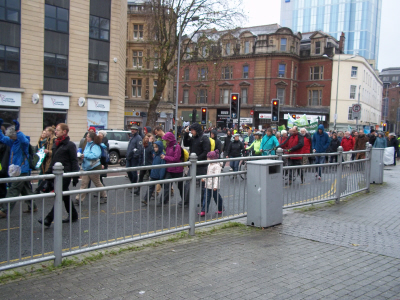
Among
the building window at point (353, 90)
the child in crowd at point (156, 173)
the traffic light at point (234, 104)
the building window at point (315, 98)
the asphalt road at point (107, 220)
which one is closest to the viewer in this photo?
the asphalt road at point (107, 220)

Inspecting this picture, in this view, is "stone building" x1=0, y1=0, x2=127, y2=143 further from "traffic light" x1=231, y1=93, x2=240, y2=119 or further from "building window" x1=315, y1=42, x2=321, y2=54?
"building window" x1=315, y1=42, x2=321, y2=54

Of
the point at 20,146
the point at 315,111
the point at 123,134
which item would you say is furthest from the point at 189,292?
the point at 315,111

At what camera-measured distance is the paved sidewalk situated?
4148mm

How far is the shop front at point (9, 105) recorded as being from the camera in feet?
78.0

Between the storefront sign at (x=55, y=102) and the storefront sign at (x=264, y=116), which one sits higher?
the storefront sign at (x=264, y=116)

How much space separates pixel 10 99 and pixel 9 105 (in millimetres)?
386

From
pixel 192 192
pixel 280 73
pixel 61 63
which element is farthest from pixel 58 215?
pixel 280 73

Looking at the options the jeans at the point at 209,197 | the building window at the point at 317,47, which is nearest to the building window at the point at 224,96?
the building window at the point at 317,47

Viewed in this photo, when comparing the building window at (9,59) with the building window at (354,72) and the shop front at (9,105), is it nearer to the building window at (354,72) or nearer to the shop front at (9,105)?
the shop front at (9,105)

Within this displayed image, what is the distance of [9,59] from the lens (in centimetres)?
2406

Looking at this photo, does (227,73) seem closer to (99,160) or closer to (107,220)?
(99,160)

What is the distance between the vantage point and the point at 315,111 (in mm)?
55812

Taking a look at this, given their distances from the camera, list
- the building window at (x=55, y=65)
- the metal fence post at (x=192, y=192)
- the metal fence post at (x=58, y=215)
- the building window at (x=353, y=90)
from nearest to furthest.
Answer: the metal fence post at (x=58, y=215) < the metal fence post at (x=192, y=192) < the building window at (x=55, y=65) < the building window at (x=353, y=90)

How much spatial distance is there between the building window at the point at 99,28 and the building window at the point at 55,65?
3.05 meters
